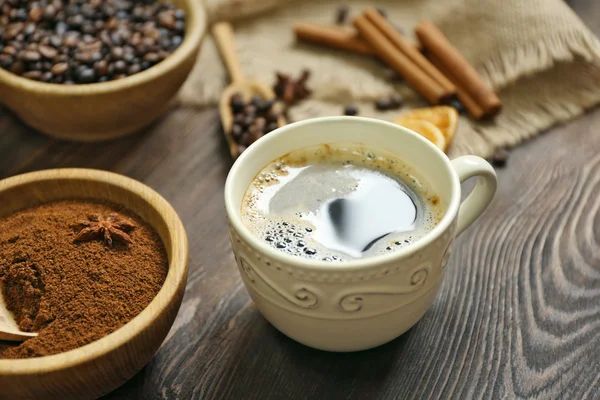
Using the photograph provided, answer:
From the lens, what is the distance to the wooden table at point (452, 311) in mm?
1008

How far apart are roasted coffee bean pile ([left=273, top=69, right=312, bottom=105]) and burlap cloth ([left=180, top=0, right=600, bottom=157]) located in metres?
0.02

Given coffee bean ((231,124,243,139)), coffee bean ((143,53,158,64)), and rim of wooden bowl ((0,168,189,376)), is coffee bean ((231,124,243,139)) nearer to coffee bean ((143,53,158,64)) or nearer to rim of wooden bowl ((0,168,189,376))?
coffee bean ((143,53,158,64))

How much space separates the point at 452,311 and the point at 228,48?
3.21ft

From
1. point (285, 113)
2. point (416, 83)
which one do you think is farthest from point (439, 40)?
point (285, 113)

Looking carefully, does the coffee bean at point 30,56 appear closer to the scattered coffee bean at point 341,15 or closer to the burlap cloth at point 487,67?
the burlap cloth at point 487,67

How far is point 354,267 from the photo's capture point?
0.84 metres

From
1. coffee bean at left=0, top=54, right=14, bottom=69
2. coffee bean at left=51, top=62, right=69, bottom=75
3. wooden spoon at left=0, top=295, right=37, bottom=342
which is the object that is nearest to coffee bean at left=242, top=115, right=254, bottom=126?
coffee bean at left=51, top=62, right=69, bottom=75

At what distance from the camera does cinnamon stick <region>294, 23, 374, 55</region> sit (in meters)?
1.83

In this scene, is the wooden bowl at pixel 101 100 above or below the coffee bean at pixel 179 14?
below

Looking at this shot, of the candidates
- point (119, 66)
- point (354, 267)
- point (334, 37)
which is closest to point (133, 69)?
point (119, 66)

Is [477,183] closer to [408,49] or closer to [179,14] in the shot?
[408,49]

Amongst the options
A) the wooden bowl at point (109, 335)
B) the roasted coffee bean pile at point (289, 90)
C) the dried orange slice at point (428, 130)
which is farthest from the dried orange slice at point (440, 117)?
the wooden bowl at point (109, 335)

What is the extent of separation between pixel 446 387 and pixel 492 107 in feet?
2.60

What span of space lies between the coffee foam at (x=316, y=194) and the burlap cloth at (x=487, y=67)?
18.3 inches
